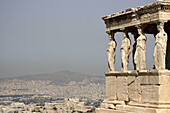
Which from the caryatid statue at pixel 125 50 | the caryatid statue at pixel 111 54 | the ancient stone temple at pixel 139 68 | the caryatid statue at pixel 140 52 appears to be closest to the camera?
the ancient stone temple at pixel 139 68

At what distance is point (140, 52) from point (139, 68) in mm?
617

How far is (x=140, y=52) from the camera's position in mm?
18156

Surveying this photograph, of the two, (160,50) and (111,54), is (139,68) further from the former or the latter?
(111,54)

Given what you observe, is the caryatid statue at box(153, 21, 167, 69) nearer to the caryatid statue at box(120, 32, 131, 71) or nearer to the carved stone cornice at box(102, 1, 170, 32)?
the carved stone cornice at box(102, 1, 170, 32)

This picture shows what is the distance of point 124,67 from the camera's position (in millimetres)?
19141

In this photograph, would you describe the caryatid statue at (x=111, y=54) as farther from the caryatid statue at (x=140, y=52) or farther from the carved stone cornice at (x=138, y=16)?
the caryatid statue at (x=140, y=52)

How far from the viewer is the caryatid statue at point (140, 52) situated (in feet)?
59.4

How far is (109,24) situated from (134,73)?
2887 mm

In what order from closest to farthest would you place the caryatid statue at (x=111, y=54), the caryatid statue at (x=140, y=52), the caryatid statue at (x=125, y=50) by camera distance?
the caryatid statue at (x=140, y=52) < the caryatid statue at (x=125, y=50) < the caryatid statue at (x=111, y=54)

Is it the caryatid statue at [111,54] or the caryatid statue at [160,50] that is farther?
the caryatid statue at [111,54]

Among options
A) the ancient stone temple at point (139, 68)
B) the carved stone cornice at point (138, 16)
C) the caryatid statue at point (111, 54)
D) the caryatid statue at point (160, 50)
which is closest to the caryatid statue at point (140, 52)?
the ancient stone temple at point (139, 68)

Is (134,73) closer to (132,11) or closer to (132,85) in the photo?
(132,85)

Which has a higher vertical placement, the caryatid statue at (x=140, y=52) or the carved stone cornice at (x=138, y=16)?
the carved stone cornice at (x=138, y=16)

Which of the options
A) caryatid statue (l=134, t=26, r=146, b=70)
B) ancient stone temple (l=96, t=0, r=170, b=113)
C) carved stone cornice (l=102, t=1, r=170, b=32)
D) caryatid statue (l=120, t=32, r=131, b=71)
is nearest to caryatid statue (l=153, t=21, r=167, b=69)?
ancient stone temple (l=96, t=0, r=170, b=113)
